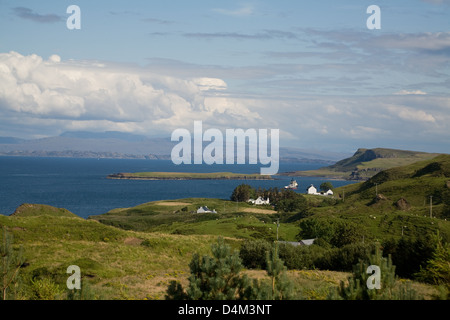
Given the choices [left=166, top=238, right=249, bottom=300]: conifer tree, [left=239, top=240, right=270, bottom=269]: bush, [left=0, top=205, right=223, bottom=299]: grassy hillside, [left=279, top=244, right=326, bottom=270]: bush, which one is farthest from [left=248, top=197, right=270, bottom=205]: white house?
[left=166, top=238, right=249, bottom=300]: conifer tree

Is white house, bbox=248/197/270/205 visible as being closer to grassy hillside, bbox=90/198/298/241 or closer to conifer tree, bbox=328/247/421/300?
grassy hillside, bbox=90/198/298/241

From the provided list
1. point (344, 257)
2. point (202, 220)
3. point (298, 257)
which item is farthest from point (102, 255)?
point (202, 220)

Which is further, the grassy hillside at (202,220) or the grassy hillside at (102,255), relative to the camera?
the grassy hillside at (202,220)

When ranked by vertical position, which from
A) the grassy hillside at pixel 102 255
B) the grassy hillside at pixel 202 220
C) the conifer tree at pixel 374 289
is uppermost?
the conifer tree at pixel 374 289

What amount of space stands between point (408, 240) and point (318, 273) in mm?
7219

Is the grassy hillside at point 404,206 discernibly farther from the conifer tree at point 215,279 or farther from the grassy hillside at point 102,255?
the conifer tree at point 215,279

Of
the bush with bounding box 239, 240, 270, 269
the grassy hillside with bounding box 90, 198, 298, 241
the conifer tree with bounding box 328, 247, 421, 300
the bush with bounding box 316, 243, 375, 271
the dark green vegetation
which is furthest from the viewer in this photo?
the grassy hillside with bounding box 90, 198, 298, 241

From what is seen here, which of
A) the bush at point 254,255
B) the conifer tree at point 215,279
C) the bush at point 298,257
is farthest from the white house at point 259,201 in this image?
the conifer tree at point 215,279

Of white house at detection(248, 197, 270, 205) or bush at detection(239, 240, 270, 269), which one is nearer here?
bush at detection(239, 240, 270, 269)

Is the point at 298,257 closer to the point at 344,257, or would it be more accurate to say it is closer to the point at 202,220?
A: the point at 344,257

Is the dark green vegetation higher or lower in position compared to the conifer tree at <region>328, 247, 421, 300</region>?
lower

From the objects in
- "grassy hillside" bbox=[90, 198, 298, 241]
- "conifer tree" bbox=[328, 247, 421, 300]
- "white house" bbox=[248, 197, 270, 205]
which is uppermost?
"conifer tree" bbox=[328, 247, 421, 300]

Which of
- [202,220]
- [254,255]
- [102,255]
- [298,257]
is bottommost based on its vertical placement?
[202,220]
